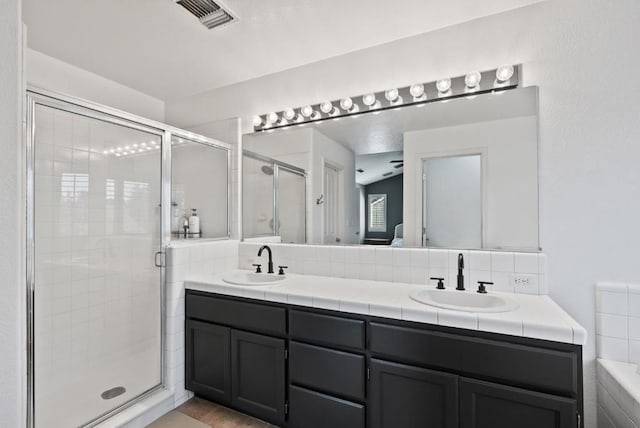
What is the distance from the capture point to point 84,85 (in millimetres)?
2412

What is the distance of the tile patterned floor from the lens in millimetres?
1949

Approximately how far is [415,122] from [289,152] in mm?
1042

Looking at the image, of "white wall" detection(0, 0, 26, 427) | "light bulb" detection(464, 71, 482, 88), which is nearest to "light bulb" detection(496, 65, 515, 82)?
"light bulb" detection(464, 71, 482, 88)

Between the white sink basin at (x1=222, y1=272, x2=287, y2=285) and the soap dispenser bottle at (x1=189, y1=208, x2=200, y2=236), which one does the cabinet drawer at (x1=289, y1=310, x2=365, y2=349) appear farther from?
the soap dispenser bottle at (x1=189, y1=208, x2=200, y2=236)

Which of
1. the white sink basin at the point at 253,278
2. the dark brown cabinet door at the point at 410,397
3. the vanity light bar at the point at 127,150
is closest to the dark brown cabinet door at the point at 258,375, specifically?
the white sink basin at the point at 253,278

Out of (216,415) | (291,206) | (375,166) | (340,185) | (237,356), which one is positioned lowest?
(216,415)

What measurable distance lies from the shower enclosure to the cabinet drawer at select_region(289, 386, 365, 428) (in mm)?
1068

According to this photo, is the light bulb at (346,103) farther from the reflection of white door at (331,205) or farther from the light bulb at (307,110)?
the reflection of white door at (331,205)

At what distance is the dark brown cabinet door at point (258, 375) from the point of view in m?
1.80

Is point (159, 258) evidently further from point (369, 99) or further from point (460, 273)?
point (460, 273)

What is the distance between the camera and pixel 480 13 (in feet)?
6.04

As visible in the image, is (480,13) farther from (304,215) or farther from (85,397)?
(85,397)

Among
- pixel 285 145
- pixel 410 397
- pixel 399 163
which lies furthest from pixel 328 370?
pixel 285 145

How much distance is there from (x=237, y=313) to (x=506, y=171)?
6.12ft
